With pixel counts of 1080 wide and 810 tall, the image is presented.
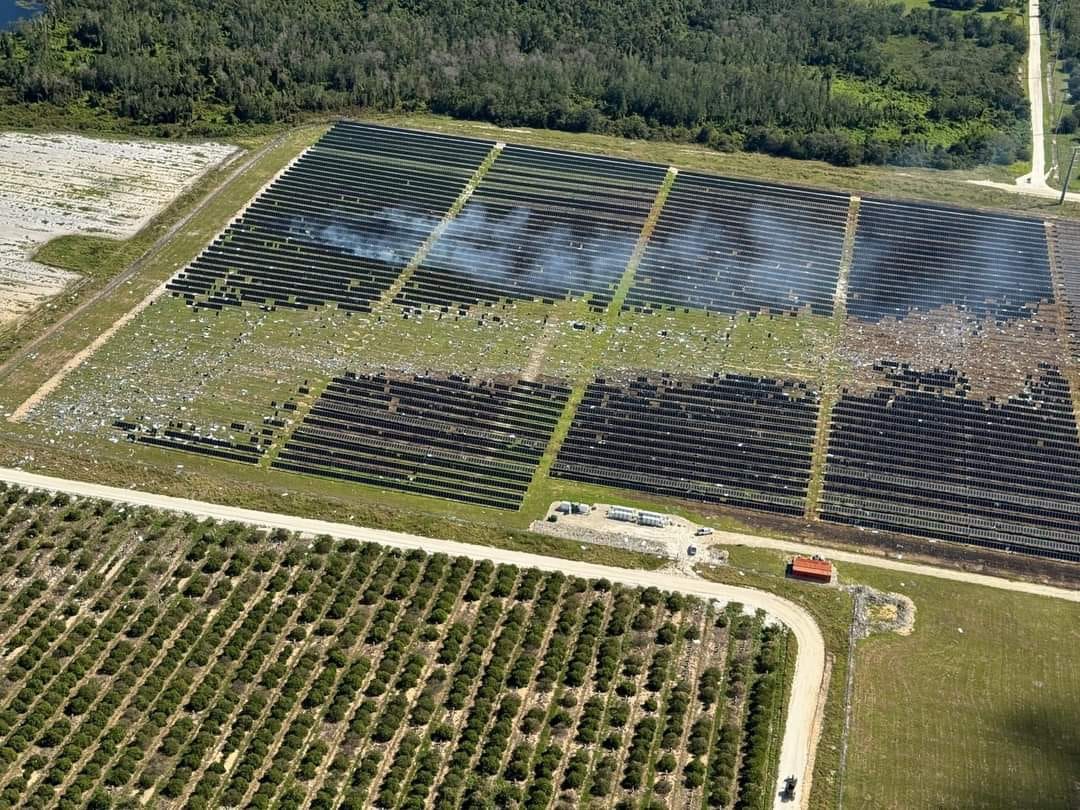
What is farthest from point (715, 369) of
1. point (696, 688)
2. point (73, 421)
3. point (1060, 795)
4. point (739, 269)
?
point (73, 421)

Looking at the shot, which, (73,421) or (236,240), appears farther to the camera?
(236,240)

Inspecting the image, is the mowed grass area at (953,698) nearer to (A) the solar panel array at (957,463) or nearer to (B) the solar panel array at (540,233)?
(A) the solar panel array at (957,463)

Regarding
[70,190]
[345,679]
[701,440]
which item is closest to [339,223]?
[70,190]

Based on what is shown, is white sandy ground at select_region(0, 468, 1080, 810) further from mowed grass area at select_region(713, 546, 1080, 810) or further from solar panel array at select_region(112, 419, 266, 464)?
solar panel array at select_region(112, 419, 266, 464)

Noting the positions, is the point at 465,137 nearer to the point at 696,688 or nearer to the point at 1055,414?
the point at 1055,414

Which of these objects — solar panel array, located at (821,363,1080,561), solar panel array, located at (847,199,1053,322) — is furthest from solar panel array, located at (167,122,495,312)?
solar panel array, located at (821,363,1080,561)

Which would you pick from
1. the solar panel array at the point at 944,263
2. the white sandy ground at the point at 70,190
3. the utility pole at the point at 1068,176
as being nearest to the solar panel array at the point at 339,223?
the white sandy ground at the point at 70,190
